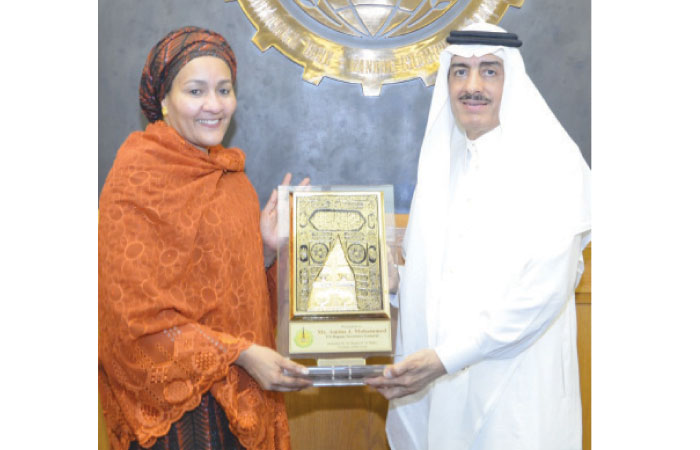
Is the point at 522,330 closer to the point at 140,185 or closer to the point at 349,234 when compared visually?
the point at 349,234

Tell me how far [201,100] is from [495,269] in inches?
41.5

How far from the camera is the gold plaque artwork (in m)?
1.98

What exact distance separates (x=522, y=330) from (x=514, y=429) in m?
0.34

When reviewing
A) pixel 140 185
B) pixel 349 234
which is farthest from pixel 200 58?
pixel 349 234

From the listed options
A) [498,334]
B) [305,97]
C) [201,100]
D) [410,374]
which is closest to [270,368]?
[410,374]

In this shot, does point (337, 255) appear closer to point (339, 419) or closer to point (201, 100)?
point (201, 100)

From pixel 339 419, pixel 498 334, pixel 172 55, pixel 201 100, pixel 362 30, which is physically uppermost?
pixel 362 30

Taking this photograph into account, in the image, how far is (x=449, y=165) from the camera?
7.45ft

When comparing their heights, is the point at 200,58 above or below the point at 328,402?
above

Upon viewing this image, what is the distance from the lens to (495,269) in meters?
2.07

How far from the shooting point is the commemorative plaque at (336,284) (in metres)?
1.96

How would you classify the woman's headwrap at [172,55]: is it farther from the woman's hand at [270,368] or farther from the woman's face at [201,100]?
the woman's hand at [270,368]

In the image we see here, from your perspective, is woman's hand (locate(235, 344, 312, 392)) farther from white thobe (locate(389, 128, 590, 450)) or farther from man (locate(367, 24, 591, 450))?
white thobe (locate(389, 128, 590, 450))

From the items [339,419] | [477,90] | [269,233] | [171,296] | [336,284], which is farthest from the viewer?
Answer: [339,419]
